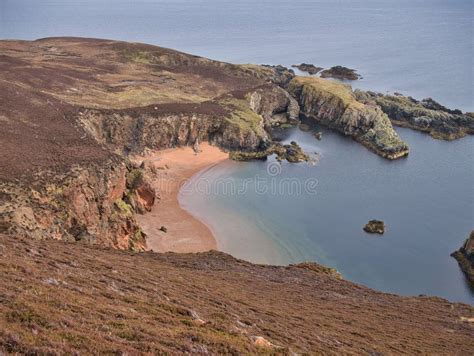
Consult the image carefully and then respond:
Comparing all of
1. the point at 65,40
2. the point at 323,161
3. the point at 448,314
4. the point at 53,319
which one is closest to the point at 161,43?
the point at 65,40

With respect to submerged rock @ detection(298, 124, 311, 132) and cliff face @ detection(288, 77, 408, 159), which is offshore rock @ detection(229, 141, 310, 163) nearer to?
submerged rock @ detection(298, 124, 311, 132)

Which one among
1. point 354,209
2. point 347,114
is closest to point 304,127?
point 347,114

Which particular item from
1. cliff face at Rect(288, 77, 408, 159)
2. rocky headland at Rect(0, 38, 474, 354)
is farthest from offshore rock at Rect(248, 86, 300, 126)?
rocky headland at Rect(0, 38, 474, 354)

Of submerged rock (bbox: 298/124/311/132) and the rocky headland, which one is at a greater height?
submerged rock (bbox: 298/124/311/132)

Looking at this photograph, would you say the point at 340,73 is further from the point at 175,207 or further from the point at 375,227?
the point at 175,207

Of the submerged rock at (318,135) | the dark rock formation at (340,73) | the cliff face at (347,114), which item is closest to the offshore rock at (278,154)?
the submerged rock at (318,135)

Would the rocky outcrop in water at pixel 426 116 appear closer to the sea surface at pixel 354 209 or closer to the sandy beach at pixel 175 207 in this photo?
the sea surface at pixel 354 209
